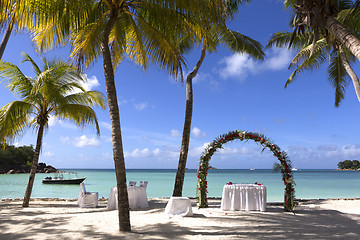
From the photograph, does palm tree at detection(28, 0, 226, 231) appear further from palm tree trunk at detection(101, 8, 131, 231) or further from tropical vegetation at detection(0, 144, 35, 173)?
tropical vegetation at detection(0, 144, 35, 173)

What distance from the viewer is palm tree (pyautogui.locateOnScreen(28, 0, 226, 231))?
5938mm

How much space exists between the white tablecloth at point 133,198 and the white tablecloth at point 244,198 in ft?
9.67

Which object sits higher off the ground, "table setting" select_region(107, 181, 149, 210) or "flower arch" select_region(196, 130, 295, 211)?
"flower arch" select_region(196, 130, 295, 211)

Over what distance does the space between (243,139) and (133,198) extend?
4365 millimetres

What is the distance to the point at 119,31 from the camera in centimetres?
745

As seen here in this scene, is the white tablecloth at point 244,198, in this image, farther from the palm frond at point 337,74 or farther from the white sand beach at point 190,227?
the palm frond at point 337,74

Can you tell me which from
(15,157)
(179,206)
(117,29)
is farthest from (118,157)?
(15,157)

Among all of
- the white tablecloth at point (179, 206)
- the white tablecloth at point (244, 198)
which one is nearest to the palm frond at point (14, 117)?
the white tablecloth at point (179, 206)

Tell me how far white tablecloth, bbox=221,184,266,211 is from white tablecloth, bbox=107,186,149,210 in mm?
2947

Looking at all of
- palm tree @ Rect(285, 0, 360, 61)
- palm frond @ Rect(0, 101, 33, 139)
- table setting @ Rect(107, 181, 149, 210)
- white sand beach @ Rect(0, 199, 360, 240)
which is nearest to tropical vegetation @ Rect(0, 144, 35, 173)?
palm frond @ Rect(0, 101, 33, 139)

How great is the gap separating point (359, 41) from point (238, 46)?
310 inches

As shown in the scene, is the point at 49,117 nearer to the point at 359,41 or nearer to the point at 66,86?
the point at 66,86

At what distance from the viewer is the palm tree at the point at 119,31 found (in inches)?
234

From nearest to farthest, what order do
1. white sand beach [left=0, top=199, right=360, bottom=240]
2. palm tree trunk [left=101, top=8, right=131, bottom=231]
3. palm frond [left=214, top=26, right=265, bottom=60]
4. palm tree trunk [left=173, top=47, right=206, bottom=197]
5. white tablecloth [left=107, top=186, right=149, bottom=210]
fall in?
1. white sand beach [left=0, top=199, right=360, bottom=240]
2. palm tree trunk [left=101, top=8, right=131, bottom=231]
3. white tablecloth [left=107, top=186, right=149, bottom=210]
4. palm tree trunk [left=173, top=47, right=206, bottom=197]
5. palm frond [left=214, top=26, right=265, bottom=60]
